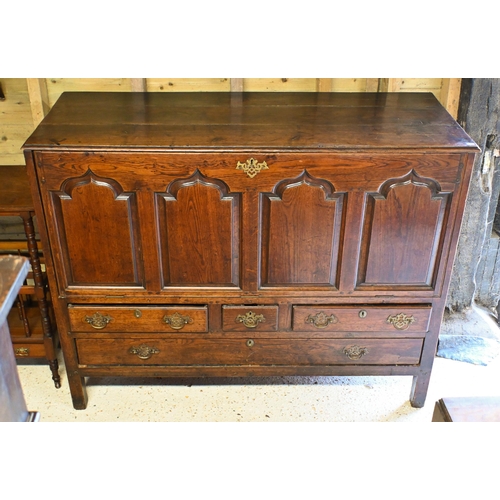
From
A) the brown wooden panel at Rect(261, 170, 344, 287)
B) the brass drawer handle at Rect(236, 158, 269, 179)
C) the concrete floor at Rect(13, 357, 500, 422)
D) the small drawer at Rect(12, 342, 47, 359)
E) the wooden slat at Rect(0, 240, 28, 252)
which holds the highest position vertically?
the brass drawer handle at Rect(236, 158, 269, 179)

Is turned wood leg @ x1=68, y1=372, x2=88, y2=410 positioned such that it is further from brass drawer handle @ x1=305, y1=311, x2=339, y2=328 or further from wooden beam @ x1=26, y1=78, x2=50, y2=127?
wooden beam @ x1=26, y1=78, x2=50, y2=127

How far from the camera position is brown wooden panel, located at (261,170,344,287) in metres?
1.98

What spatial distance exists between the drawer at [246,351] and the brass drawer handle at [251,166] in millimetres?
756

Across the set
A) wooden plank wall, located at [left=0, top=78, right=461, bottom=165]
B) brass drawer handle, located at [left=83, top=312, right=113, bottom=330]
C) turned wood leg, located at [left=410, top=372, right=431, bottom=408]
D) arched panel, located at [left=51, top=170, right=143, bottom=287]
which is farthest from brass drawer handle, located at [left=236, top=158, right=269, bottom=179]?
turned wood leg, located at [left=410, top=372, right=431, bottom=408]

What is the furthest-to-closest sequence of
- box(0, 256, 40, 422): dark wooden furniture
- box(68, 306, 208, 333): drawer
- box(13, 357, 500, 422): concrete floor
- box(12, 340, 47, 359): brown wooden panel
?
box(12, 340, 47, 359): brown wooden panel < box(13, 357, 500, 422): concrete floor < box(68, 306, 208, 333): drawer < box(0, 256, 40, 422): dark wooden furniture

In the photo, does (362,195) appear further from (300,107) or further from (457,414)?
(457,414)

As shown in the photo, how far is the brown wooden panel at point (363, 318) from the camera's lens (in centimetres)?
223

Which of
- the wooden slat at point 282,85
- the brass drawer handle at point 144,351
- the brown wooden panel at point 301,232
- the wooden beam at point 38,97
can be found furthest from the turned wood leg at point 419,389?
the wooden beam at point 38,97

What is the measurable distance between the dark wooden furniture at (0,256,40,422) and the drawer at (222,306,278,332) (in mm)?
1624

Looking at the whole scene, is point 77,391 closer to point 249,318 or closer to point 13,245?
point 13,245

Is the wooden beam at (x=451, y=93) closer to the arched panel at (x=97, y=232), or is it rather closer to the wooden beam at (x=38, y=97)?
the arched panel at (x=97, y=232)
